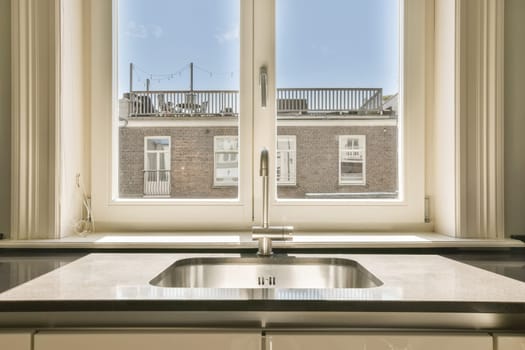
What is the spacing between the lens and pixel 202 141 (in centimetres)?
168

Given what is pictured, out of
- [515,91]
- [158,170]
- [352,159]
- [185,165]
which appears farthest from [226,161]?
[515,91]

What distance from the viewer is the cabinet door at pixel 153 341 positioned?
87 centimetres

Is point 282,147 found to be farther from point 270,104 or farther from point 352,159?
point 352,159

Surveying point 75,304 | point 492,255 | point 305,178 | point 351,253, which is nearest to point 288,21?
point 305,178

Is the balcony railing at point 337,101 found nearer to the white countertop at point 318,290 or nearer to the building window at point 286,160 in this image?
the building window at point 286,160

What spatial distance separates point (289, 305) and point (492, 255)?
34.4 inches

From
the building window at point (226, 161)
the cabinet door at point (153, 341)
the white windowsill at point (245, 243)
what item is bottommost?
the cabinet door at point (153, 341)

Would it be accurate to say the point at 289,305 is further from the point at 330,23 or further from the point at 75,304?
the point at 330,23

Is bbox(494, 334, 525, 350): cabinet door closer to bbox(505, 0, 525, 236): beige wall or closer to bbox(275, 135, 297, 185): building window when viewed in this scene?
bbox(505, 0, 525, 236): beige wall

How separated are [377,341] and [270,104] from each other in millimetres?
1032

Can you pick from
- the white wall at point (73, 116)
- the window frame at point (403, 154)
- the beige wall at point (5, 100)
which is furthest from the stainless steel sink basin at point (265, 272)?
the beige wall at point (5, 100)

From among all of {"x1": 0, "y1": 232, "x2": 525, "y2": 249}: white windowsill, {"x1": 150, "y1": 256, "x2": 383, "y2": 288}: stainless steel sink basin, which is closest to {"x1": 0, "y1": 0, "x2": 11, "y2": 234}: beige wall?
{"x1": 0, "y1": 232, "x2": 525, "y2": 249}: white windowsill

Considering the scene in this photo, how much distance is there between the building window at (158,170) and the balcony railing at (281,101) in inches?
5.7

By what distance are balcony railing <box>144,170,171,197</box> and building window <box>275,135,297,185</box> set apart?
46 centimetres
